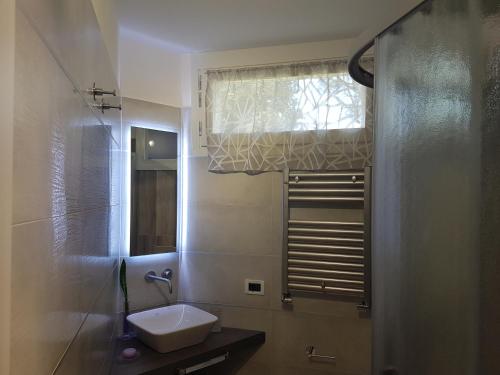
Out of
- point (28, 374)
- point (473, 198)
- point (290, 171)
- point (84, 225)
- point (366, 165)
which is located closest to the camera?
point (28, 374)

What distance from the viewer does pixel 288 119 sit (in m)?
2.30

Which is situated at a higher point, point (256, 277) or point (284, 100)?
point (284, 100)

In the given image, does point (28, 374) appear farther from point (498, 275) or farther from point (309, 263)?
point (309, 263)

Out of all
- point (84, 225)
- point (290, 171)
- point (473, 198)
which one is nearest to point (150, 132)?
point (290, 171)

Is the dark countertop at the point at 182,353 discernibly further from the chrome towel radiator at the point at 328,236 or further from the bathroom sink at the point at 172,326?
the chrome towel radiator at the point at 328,236

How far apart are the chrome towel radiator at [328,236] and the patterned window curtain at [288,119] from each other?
0.35 ft

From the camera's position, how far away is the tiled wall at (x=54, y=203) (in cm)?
60

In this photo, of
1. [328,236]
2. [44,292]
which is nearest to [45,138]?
[44,292]

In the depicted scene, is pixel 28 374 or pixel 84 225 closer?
pixel 28 374

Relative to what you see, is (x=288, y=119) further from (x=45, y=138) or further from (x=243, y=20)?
(x=45, y=138)

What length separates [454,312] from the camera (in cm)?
80

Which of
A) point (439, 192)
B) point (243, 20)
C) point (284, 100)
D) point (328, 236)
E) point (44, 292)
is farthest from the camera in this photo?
point (284, 100)

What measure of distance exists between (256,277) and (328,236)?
0.54m

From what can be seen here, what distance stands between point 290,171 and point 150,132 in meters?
0.94
